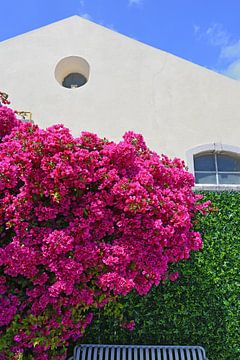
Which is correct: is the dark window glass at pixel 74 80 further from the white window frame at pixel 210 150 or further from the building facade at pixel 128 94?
the white window frame at pixel 210 150

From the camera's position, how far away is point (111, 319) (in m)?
4.66

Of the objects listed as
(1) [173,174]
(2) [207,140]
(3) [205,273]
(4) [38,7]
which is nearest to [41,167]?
(1) [173,174]

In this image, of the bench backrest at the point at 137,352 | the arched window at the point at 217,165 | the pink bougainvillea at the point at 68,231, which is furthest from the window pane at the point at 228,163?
the pink bougainvillea at the point at 68,231

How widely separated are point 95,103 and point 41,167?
560 centimetres

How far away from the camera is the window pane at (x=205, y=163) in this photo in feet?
29.0

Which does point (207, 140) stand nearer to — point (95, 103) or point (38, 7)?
point (95, 103)

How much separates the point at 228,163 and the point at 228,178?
0.41 m

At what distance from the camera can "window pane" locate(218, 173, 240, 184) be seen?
8.77 metres

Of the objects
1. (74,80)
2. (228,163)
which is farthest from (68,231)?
(74,80)

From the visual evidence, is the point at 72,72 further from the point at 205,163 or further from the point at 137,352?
the point at 137,352

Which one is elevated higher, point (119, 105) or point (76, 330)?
point (119, 105)

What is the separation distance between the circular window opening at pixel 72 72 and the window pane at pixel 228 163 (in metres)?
4.07

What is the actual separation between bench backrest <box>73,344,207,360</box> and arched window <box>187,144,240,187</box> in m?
4.83

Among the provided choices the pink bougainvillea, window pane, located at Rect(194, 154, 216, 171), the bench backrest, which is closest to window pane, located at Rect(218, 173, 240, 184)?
window pane, located at Rect(194, 154, 216, 171)
